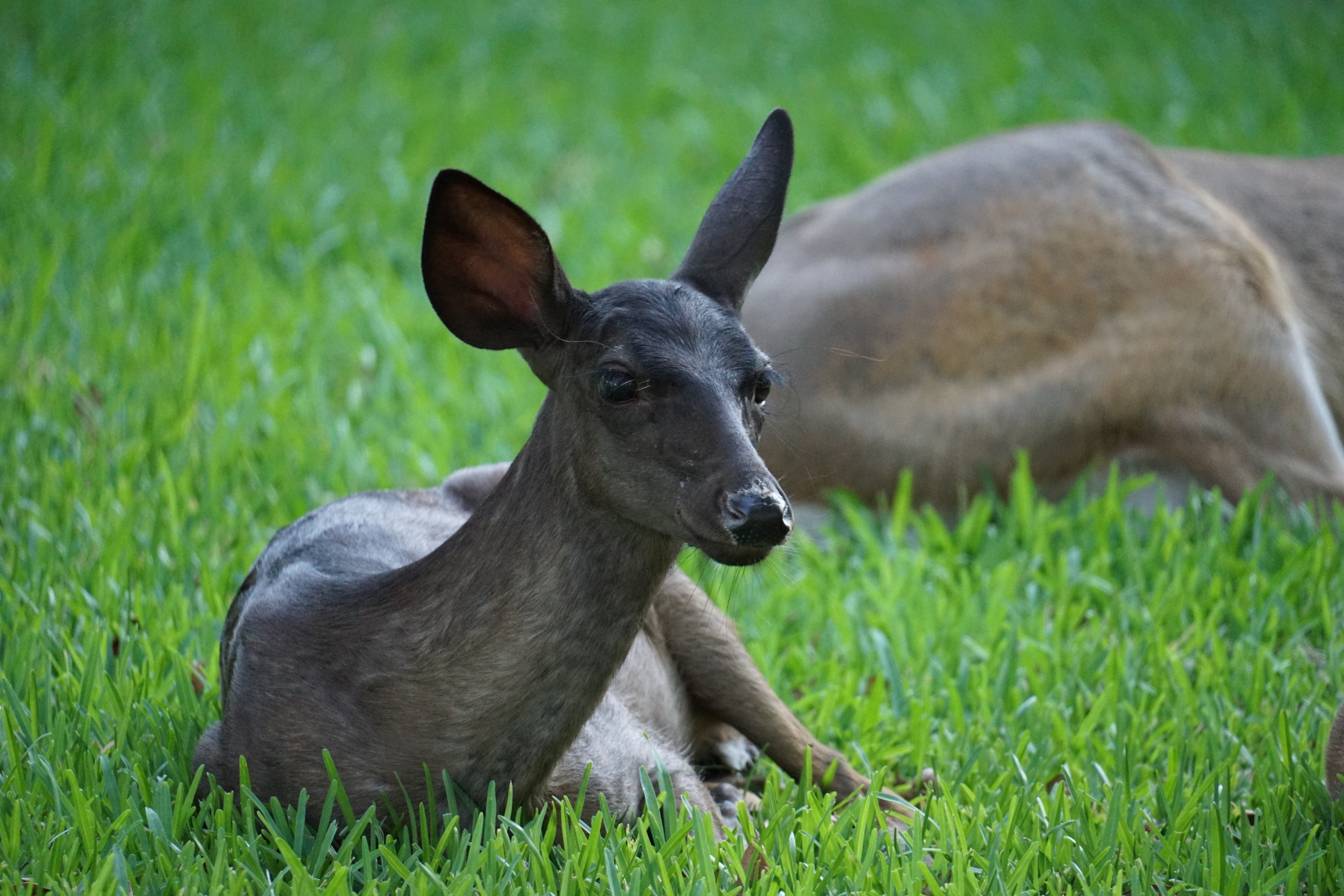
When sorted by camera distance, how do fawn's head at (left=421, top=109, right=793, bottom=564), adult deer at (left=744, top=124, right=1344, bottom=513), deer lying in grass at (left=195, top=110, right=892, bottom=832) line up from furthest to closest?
adult deer at (left=744, top=124, right=1344, bottom=513), deer lying in grass at (left=195, top=110, right=892, bottom=832), fawn's head at (left=421, top=109, right=793, bottom=564)

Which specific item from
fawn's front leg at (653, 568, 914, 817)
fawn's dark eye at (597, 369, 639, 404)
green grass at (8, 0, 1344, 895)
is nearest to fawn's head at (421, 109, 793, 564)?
fawn's dark eye at (597, 369, 639, 404)

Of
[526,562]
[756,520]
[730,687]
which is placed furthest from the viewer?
[730,687]

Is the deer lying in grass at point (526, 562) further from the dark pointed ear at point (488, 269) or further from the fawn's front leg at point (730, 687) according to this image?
the fawn's front leg at point (730, 687)

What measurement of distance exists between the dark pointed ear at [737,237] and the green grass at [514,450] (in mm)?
1039

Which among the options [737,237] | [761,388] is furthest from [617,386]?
[737,237]

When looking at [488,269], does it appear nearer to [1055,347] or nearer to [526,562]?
[526,562]

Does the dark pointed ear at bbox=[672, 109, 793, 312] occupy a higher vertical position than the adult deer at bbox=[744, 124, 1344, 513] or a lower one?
higher

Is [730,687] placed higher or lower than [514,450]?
lower

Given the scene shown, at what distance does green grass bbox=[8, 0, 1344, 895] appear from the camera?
291 cm

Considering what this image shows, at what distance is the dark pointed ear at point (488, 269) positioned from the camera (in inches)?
Result: 108

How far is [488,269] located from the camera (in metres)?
2.83

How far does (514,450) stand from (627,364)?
2600mm

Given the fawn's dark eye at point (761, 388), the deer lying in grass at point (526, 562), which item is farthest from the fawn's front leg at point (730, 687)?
the fawn's dark eye at point (761, 388)

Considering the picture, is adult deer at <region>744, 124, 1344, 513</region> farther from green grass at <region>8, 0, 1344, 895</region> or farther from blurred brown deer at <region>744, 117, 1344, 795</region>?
green grass at <region>8, 0, 1344, 895</region>
